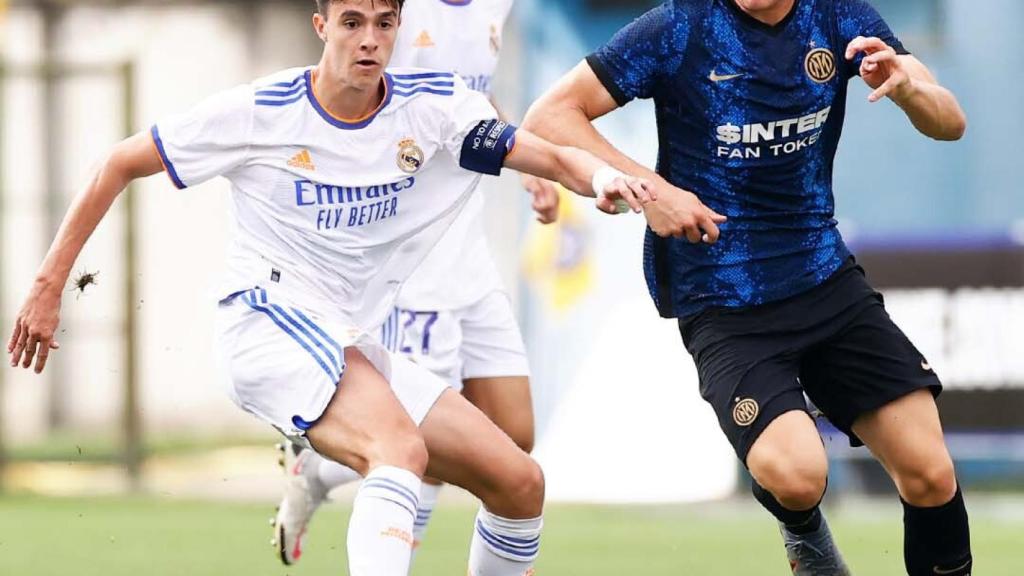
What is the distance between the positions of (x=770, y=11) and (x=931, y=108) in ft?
1.91

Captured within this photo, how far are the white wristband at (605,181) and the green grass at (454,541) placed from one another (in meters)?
3.04

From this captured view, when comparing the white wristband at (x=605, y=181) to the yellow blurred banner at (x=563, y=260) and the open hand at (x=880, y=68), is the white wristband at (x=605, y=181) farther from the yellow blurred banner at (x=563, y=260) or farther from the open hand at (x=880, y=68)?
the yellow blurred banner at (x=563, y=260)

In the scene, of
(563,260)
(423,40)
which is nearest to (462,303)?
(423,40)

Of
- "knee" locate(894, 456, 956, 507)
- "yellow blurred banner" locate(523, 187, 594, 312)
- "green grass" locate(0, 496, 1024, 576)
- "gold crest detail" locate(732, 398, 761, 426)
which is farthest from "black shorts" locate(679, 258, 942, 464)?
"yellow blurred banner" locate(523, 187, 594, 312)

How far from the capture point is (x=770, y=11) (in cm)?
595

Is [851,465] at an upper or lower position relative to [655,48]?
lower

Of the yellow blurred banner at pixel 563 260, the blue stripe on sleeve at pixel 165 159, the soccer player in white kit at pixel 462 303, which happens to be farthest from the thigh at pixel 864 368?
the yellow blurred banner at pixel 563 260

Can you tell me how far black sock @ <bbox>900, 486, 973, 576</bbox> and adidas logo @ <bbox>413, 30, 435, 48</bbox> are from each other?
2538 millimetres

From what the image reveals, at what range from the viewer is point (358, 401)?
552 cm

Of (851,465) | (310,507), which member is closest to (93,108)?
(851,465)

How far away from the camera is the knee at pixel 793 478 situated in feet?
18.6

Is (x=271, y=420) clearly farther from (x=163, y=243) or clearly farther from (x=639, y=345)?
(x=163, y=243)

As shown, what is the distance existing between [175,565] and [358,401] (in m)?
3.33

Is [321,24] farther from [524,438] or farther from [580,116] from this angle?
[524,438]
